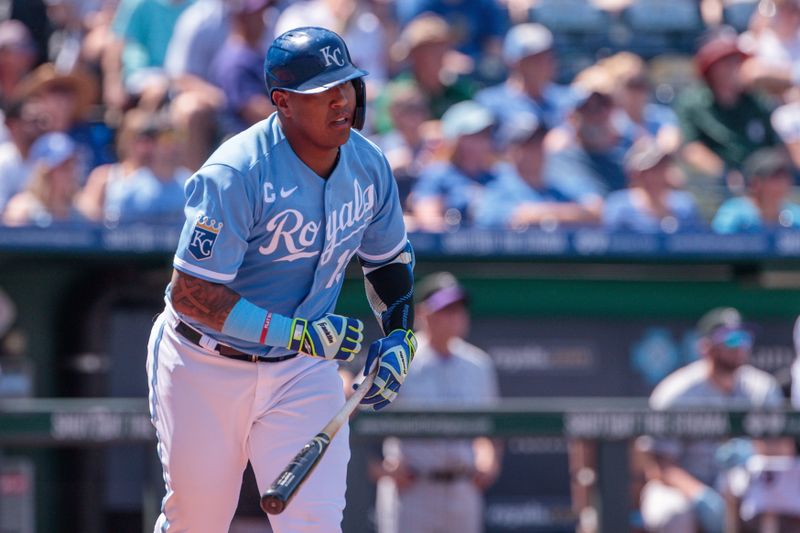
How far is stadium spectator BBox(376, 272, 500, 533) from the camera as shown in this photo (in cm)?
632

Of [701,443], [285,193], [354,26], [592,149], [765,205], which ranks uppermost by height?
[285,193]

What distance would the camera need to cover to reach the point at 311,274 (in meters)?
3.86

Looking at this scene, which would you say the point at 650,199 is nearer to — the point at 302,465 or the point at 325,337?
the point at 325,337

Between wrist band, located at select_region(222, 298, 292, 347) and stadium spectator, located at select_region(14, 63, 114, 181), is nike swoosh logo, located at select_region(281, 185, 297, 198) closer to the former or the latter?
wrist band, located at select_region(222, 298, 292, 347)

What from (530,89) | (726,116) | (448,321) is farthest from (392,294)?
(726,116)

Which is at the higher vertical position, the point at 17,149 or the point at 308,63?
the point at 308,63

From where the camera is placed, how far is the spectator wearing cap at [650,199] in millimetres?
7461

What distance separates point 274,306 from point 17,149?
409 centimetres

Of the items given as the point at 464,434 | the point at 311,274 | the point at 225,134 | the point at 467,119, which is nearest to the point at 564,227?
the point at 467,119

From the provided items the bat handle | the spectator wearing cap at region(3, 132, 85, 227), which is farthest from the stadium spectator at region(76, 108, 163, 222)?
the bat handle

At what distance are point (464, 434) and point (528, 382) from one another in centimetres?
136

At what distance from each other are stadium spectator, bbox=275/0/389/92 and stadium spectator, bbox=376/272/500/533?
238 cm

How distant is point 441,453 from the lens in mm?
6367

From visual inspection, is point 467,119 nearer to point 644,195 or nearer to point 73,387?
point 644,195
